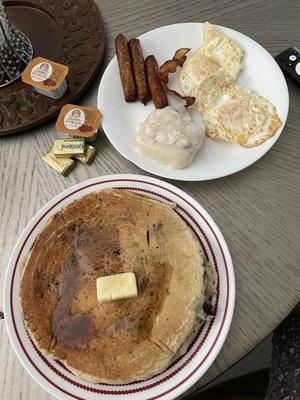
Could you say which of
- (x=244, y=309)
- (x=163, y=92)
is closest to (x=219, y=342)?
(x=244, y=309)

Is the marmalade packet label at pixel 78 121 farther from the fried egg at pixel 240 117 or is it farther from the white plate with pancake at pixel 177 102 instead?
the fried egg at pixel 240 117

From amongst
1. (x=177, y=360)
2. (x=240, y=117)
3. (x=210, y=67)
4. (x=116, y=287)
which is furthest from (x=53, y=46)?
(x=177, y=360)

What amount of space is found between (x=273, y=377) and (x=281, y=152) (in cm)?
69

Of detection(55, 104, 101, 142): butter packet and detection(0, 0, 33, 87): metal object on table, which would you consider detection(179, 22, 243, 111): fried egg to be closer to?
detection(55, 104, 101, 142): butter packet

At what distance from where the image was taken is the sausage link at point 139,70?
57.7 inches

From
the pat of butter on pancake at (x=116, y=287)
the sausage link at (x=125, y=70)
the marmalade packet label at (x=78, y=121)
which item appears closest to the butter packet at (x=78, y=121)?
the marmalade packet label at (x=78, y=121)

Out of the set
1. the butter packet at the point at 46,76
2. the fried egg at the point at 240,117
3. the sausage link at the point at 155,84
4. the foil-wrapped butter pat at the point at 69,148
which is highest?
the butter packet at the point at 46,76

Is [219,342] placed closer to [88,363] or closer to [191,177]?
[88,363]

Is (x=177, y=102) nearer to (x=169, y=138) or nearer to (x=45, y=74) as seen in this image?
(x=169, y=138)

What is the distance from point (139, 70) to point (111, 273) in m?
0.73

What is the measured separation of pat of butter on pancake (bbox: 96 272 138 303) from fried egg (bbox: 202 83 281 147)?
58cm

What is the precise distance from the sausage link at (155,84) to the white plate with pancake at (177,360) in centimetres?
30

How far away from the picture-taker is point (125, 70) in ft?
4.85

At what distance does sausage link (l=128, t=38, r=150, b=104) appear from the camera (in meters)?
1.47
